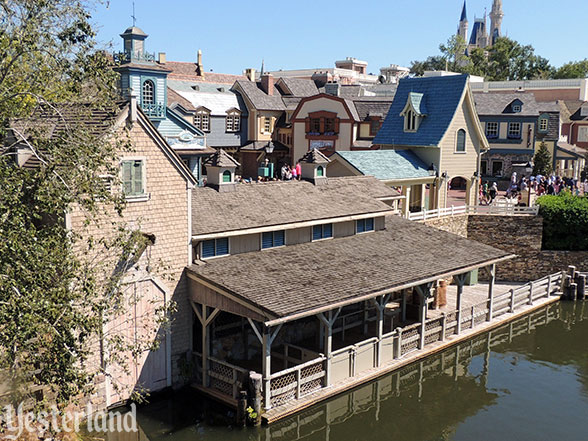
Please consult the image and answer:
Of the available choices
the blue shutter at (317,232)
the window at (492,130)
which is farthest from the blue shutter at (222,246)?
the window at (492,130)

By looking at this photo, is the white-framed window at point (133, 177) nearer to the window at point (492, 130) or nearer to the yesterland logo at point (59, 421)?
the yesterland logo at point (59, 421)

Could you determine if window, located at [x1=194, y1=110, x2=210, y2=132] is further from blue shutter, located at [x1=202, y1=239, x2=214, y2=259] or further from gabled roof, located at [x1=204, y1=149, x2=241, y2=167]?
blue shutter, located at [x1=202, y1=239, x2=214, y2=259]

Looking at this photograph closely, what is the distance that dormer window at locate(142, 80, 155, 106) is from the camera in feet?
111

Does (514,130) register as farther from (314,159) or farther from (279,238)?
(279,238)

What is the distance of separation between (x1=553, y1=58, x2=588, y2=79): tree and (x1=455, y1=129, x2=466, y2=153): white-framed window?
261 ft

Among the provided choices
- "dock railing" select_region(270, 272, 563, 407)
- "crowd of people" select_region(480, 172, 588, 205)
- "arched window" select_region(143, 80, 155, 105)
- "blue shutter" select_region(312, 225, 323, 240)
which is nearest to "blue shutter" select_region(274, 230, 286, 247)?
"blue shutter" select_region(312, 225, 323, 240)

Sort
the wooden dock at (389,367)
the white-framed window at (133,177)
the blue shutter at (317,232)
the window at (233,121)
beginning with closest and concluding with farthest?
the white-framed window at (133,177), the wooden dock at (389,367), the blue shutter at (317,232), the window at (233,121)

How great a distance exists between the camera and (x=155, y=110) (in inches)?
1339

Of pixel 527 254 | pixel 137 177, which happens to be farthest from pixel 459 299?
pixel 137 177

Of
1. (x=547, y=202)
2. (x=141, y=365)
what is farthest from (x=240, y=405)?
(x=547, y=202)

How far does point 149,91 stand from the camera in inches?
1350

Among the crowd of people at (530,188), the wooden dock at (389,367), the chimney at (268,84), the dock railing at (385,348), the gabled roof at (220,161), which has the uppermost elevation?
the chimney at (268,84)

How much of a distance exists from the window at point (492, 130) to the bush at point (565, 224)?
16.3 metres

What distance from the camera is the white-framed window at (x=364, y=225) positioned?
26938mm
